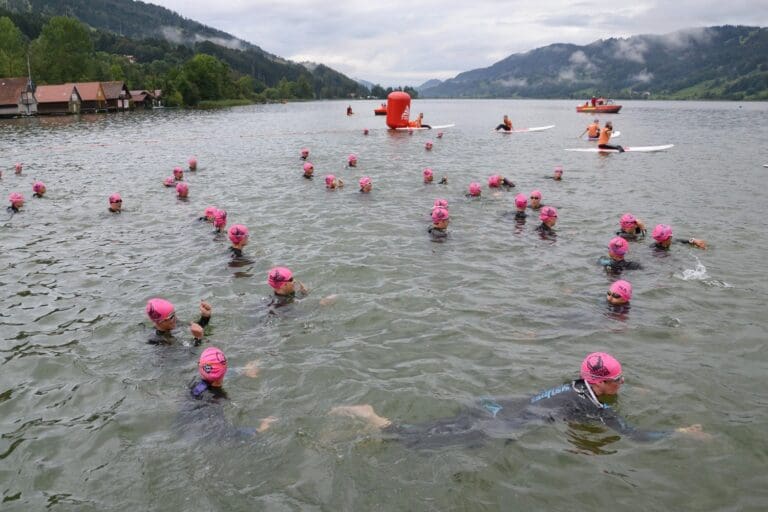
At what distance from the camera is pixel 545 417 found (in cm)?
740

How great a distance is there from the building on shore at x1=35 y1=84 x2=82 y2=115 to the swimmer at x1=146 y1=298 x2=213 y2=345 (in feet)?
352

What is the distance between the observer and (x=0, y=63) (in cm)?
10350

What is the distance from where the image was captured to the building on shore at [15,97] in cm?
8844

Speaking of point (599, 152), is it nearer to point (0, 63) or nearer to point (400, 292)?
point (400, 292)

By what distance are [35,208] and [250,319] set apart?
1512 centimetres

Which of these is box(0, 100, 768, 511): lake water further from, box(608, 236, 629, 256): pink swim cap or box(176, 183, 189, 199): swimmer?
box(176, 183, 189, 199): swimmer

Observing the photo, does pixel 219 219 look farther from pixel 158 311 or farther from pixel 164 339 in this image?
pixel 158 311

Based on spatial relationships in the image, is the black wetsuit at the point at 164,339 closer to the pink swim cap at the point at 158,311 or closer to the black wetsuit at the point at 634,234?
the pink swim cap at the point at 158,311

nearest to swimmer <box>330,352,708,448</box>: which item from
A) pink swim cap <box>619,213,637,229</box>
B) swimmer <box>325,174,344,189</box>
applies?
pink swim cap <box>619,213,637,229</box>

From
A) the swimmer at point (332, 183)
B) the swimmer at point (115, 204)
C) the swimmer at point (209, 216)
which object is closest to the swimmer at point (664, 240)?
the swimmer at point (209, 216)

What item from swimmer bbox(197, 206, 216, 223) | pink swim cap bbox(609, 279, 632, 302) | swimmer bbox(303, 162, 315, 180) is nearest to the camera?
pink swim cap bbox(609, 279, 632, 302)

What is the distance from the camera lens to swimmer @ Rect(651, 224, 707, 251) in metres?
14.2

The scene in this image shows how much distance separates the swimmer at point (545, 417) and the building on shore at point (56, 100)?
111925mm

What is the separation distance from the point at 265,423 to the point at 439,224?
9.91m
